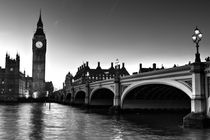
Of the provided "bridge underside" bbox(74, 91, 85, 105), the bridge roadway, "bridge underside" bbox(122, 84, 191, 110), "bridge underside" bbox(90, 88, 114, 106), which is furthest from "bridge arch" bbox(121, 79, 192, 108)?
"bridge underside" bbox(74, 91, 85, 105)

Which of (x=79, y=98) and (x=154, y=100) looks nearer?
(x=154, y=100)

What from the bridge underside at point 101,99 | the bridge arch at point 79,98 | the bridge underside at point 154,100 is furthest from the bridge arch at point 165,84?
the bridge arch at point 79,98

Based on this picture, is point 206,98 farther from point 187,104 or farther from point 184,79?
point 187,104

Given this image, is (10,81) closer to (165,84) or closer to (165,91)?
(165,91)

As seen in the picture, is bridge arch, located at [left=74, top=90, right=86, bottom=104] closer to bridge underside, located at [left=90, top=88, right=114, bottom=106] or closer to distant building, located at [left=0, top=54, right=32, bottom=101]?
bridge underside, located at [left=90, top=88, right=114, bottom=106]

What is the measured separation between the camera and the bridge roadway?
87.5 ft

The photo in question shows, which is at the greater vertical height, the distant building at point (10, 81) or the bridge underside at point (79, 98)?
the distant building at point (10, 81)

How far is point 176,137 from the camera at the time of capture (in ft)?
73.6

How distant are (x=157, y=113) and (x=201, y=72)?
2635 cm

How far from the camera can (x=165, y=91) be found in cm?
4838

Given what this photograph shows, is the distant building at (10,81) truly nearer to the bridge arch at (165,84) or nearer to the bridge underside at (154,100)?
the bridge underside at (154,100)

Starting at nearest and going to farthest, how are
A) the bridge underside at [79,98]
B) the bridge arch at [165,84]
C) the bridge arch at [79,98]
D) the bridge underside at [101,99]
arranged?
the bridge arch at [165,84]
the bridge underside at [101,99]
the bridge arch at [79,98]
the bridge underside at [79,98]

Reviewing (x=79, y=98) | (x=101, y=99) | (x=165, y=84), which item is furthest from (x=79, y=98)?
(x=165, y=84)

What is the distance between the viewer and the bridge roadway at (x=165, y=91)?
26.7m
